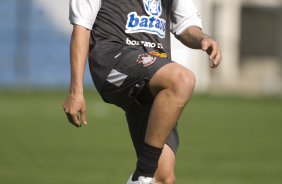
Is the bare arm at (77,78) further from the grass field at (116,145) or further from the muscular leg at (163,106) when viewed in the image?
the grass field at (116,145)

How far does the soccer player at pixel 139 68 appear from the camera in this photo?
5746mm

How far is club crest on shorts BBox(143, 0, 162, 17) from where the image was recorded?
6.38 meters

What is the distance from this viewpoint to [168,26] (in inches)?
262

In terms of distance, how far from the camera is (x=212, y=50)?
5.93 metres

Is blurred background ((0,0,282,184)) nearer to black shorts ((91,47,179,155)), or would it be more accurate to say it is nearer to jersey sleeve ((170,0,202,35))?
jersey sleeve ((170,0,202,35))

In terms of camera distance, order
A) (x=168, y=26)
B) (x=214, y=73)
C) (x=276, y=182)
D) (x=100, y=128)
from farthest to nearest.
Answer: (x=214, y=73), (x=100, y=128), (x=276, y=182), (x=168, y=26)

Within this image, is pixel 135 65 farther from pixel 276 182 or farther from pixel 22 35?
pixel 22 35

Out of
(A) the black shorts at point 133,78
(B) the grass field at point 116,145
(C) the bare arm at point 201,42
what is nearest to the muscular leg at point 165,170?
(A) the black shorts at point 133,78

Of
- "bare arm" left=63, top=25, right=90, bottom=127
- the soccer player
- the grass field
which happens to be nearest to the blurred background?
the grass field

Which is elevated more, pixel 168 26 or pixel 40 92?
pixel 168 26

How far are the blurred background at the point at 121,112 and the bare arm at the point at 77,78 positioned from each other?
15.2 feet

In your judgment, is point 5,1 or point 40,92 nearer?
point 40,92

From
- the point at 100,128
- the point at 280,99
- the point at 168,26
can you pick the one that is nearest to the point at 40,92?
the point at 280,99

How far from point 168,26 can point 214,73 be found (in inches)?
1157
